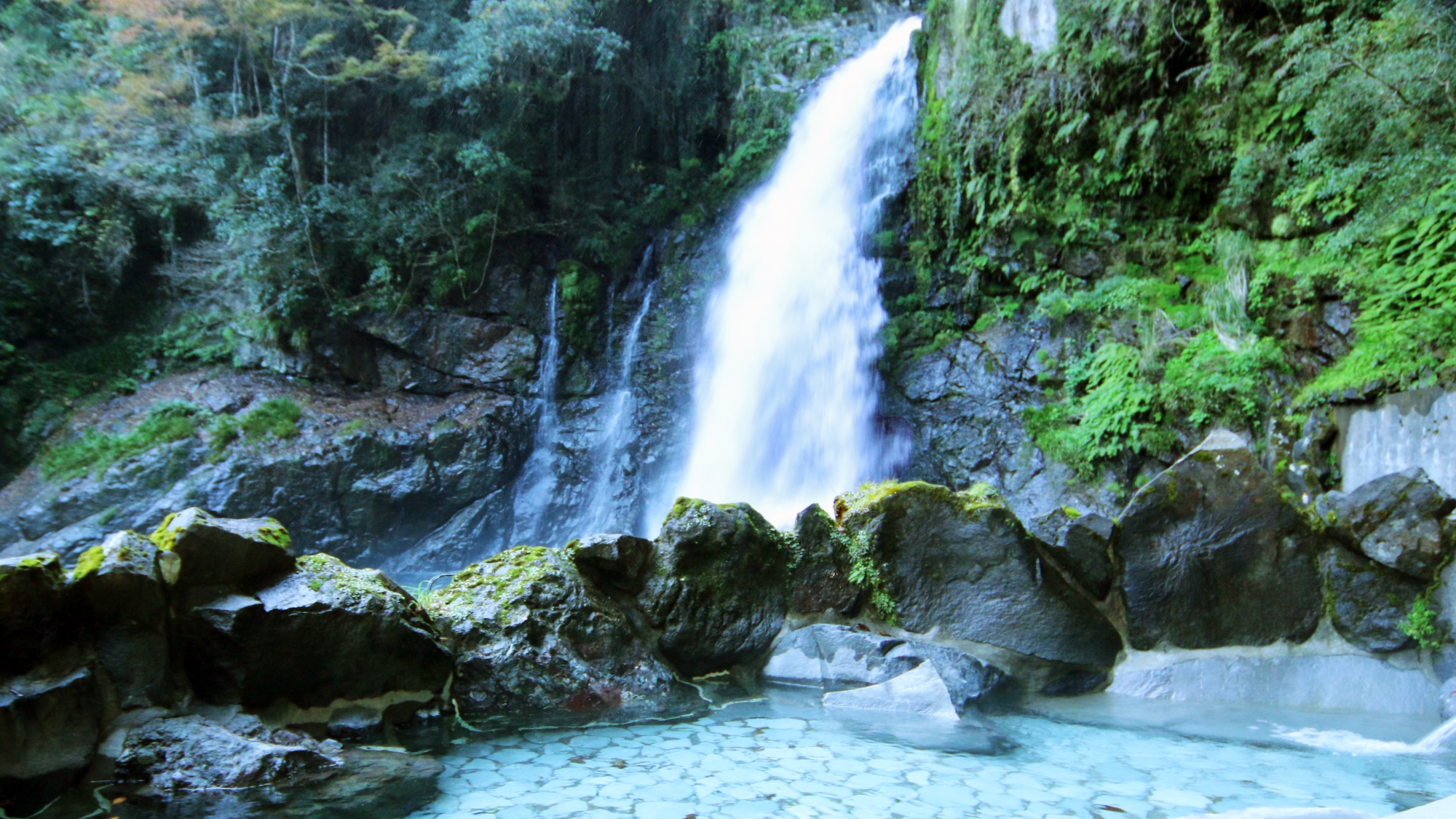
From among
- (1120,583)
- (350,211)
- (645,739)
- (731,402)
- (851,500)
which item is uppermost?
(350,211)

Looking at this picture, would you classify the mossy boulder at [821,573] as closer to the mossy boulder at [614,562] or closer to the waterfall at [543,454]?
the mossy boulder at [614,562]

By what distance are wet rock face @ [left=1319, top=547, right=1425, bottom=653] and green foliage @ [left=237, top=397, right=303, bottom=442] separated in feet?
37.1

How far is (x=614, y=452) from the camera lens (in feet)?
38.9

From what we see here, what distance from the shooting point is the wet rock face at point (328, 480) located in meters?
10.3

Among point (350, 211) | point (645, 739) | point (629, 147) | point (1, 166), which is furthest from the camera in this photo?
point (629, 147)

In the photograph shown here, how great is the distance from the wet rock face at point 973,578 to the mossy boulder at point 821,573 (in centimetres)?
18

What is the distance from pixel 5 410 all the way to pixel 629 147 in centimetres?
1020

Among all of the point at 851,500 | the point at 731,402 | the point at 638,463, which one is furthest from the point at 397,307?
the point at 851,500

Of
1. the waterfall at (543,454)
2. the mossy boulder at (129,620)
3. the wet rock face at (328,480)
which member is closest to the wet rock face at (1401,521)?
the mossy boulder at (129,620)

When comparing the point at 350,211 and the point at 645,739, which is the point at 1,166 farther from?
the point at 645,739

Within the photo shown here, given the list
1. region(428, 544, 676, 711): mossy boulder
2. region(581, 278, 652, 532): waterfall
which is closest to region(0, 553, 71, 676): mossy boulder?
region(428, 544, 676, 711): mossy boulder

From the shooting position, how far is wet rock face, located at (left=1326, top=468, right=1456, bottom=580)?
476 cm

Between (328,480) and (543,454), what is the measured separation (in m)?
2.87

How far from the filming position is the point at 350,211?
12.1 meters
